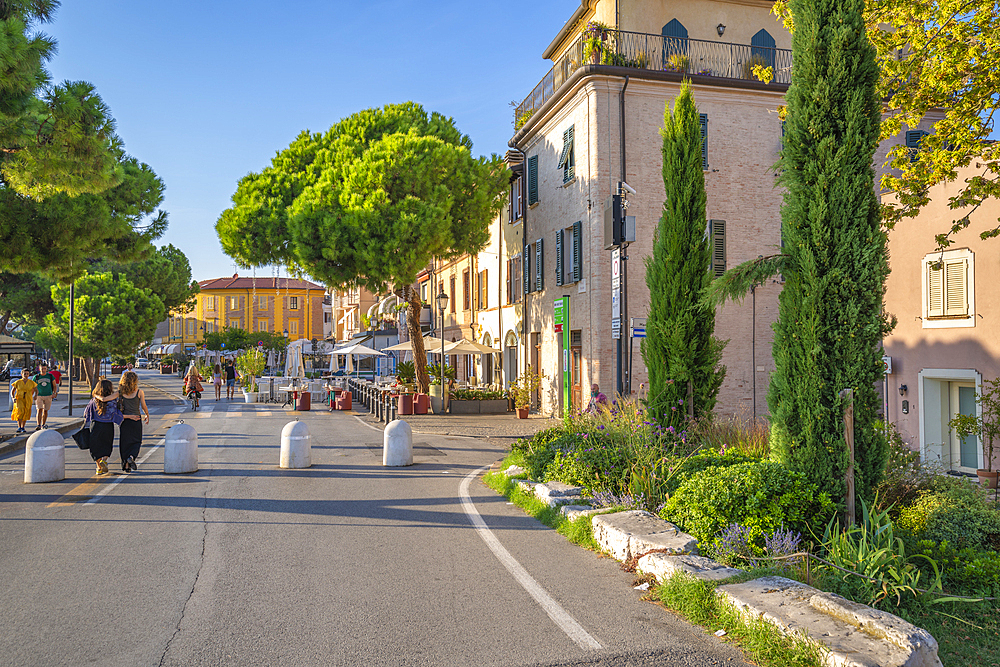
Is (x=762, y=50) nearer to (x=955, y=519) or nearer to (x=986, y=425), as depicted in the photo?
(x=986, y=425)

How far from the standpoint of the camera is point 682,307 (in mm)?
11133

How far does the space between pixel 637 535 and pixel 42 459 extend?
29.7ft

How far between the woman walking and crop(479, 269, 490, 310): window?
21.4m

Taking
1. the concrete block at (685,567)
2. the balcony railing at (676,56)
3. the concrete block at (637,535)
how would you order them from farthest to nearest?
the balcony railing at (676,56) → the concrete block at (637,535) → the concrete block at (685,567)

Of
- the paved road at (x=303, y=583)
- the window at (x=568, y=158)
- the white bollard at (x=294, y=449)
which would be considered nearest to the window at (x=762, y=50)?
the window at (x=568, y=158)

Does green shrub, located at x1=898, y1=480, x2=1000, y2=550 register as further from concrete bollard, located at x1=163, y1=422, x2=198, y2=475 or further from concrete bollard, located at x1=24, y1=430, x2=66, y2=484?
concrete bollard, located at x1=24, y1=430, x2=66, y2=484

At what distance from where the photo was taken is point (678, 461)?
883 cm

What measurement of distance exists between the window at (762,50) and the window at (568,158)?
597 cm

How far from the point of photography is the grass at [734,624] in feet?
14.2

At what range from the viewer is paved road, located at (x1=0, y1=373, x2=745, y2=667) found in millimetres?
4590

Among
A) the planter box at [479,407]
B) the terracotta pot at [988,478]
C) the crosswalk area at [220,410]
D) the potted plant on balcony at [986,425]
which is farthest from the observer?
the crosswalk area at [220,410]

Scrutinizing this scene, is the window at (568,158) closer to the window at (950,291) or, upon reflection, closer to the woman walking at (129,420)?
the window at (950,291)

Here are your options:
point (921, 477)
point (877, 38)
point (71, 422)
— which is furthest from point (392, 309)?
point (921, 477)

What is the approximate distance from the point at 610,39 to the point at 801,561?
65.2ft
